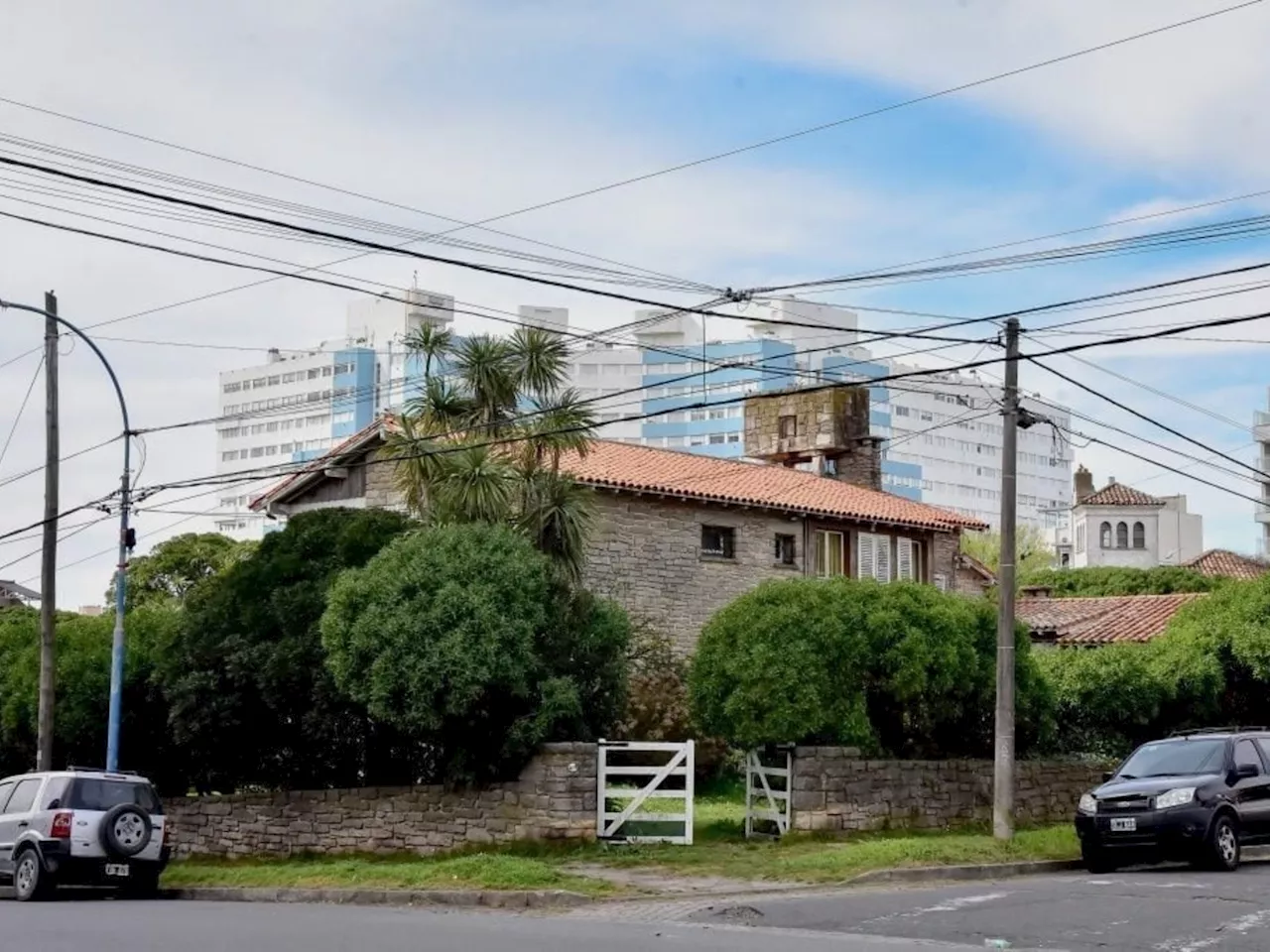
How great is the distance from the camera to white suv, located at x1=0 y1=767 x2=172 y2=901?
71.8 ft

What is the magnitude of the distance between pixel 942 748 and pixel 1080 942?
12.4m

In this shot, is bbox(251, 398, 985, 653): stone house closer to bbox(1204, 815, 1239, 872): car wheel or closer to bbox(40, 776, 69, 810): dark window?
bbox(40, 776, 69, 810): dark window

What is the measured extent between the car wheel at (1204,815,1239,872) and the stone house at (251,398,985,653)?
608 inches

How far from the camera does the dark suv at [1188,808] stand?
2033 centimetres

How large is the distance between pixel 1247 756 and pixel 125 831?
14229 millimetres

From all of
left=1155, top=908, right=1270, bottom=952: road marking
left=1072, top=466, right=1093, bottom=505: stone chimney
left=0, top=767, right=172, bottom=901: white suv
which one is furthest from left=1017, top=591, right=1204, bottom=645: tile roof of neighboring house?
left=1072, top=466, right=1093, bottom=505: stone chimney

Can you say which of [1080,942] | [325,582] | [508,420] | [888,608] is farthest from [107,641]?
[1080,942]

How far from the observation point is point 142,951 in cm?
1406

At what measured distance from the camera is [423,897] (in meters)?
20.1

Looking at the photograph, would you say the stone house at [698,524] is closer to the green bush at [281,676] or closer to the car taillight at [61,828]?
the green bush at [281,676]

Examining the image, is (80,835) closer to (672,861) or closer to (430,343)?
(672,861)

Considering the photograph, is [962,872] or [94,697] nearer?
[962,872]

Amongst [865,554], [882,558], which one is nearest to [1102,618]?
[882,558]

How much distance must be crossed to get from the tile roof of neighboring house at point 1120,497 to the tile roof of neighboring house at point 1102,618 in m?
38.7
